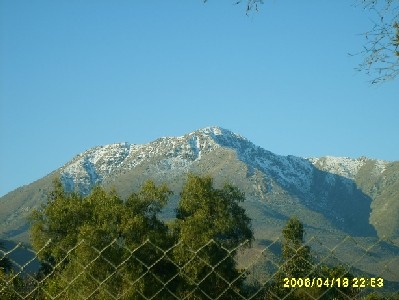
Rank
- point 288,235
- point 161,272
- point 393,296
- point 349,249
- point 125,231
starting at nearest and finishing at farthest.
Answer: point 393,296
point 161,272
point 125,231
point 288,235
point 349,249

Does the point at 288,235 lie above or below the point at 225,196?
below

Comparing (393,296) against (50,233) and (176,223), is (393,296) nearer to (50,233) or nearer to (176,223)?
(176,223)

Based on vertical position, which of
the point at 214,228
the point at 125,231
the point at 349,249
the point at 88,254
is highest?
the point at 88,254

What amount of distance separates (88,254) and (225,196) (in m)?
17.1

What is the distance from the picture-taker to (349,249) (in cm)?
18388

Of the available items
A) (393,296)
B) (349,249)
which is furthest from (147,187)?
(349,249)

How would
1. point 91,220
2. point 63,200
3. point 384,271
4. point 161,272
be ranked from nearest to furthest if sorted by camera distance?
point 384,271
point 161,272
point 91,220
point 63,200

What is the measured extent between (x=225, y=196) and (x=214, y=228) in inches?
134

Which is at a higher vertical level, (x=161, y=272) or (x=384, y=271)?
(x=384, y=271)

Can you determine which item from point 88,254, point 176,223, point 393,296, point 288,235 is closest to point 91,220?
point 176,223

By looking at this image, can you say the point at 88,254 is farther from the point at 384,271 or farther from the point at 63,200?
the point at 384,271

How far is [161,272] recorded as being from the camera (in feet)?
100

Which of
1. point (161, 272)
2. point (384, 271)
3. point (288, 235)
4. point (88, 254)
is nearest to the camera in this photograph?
point (384, 271)

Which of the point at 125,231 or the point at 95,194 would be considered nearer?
the point at 125,231
